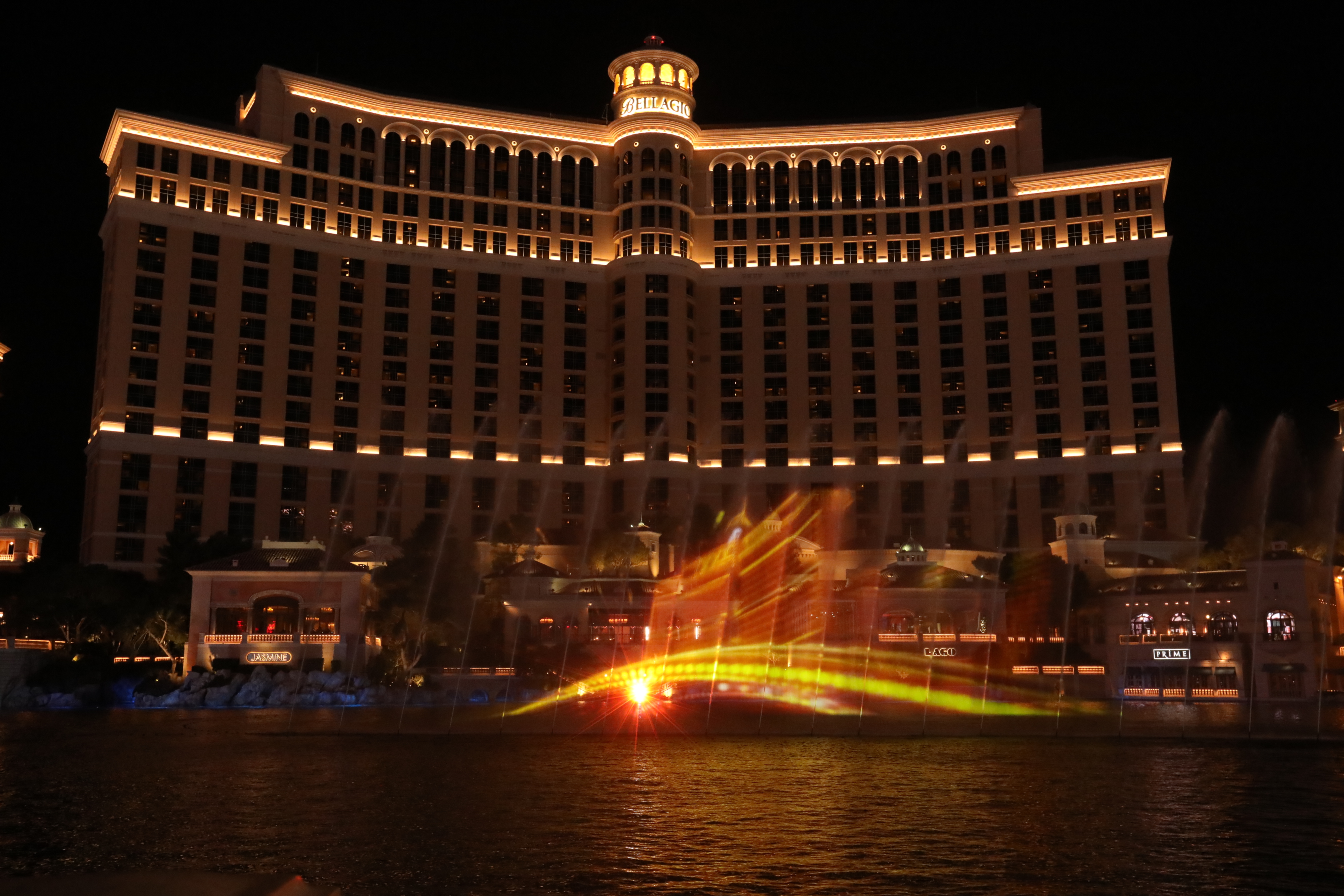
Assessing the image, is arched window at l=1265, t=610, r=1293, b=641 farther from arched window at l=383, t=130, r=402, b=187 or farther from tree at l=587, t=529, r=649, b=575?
arched window at l=383, t=130, r=402, b=187

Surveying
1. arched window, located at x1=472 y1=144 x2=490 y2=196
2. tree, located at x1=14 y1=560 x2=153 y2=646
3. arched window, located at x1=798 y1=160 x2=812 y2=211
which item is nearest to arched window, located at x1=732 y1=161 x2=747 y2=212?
arched window, located at x1=798 y1=160 x2=812 y2=211

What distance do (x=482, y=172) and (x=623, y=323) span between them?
2555cm

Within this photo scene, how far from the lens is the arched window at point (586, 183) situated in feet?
478

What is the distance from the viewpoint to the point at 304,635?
298ft

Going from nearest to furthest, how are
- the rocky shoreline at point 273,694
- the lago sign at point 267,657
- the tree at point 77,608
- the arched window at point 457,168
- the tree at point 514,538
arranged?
the rocky shoreline at point 273,694, the lago sign at point 267,657, the tree at point 77,608, the tree at point 514,538, the arched window at point 457,168

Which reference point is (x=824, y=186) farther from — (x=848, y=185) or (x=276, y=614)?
(x=276, y=614)

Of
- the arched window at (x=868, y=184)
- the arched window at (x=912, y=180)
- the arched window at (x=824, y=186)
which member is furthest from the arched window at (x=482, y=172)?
the arched window at (x=912, y=180)

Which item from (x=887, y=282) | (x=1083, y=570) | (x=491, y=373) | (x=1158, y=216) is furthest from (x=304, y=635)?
(x=1158, y=216)

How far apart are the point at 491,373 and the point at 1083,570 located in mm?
67435

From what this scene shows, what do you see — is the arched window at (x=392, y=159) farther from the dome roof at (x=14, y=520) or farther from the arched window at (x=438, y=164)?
the dome roof at (x=14, y=520)

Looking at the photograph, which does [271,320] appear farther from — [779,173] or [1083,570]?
[1083,570]

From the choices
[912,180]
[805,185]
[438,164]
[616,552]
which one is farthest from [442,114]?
[616,552]

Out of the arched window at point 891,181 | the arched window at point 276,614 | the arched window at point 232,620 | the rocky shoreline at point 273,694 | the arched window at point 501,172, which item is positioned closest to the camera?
the rocky shoreline at point 273,694

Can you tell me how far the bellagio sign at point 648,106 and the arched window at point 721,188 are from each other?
793cm
